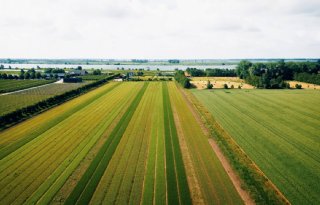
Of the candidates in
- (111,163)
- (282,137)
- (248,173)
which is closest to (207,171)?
(248,173)

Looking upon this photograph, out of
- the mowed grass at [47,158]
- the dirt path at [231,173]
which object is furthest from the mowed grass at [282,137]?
the mowed grass at [47,158]

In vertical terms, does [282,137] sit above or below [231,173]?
above

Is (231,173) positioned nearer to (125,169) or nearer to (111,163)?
(125,169)

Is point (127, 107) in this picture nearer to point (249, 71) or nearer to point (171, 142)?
point (171, 142)

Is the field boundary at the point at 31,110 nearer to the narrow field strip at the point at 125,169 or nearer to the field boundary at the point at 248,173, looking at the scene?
the narrow field strip at the point at 125,169

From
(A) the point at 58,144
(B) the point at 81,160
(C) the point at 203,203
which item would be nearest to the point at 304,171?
(C) the point at 203,203

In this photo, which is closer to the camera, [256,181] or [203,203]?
[203,203]

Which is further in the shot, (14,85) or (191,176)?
(14,85)

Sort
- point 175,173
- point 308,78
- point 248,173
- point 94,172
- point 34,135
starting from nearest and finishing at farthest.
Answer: point 248,173, point 175,173, point 94,172, point 34,135, point 308,78
